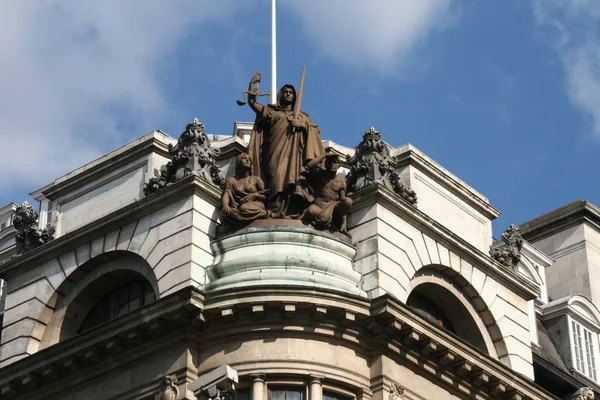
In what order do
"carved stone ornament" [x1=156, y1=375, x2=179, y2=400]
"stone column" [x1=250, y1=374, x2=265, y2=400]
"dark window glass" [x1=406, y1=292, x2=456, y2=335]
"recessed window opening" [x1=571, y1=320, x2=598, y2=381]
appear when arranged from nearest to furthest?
"stone column" [x1=250, y1=374, x2=265, y2=400]
"carved stone ornament" [x1=156, y1=375, x2=179, y2=400]
"dark window glass" [x1=406, y1=292, x2=456, y2=335]
"recessed window opening" [x1=571, y1=320, x2=598, y2=381]

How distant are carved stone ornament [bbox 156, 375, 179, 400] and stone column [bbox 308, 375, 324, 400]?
3.47m

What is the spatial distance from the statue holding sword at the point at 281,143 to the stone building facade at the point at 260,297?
3.38ft

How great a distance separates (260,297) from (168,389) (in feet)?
10.9

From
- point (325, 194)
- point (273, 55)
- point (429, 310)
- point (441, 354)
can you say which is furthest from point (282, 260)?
point (273, 55)

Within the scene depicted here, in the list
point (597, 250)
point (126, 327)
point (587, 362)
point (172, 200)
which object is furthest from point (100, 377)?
point (597, 250)

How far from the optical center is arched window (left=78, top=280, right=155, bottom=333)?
5694cm

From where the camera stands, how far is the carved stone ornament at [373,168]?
187 feet

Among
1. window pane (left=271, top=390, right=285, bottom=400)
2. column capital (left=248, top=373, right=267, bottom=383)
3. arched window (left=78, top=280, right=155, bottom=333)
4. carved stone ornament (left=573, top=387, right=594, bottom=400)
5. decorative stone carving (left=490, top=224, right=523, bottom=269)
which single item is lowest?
window pane (left=271, top=390, right=285, bottom=400)

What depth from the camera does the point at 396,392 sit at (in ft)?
177

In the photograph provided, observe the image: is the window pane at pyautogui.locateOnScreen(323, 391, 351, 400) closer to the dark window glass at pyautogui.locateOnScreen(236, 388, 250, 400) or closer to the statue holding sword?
the dark window glass at pyautogui.locateOnScreen(236, 388, 250, 400)

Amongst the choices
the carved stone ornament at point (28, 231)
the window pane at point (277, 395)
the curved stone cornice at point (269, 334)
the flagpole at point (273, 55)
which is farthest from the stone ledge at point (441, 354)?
the carved stone ornament at point (28, 231)

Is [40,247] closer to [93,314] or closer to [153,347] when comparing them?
[93,314]

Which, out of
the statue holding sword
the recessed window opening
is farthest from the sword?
the recessed window opening

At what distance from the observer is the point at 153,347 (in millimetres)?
54250
